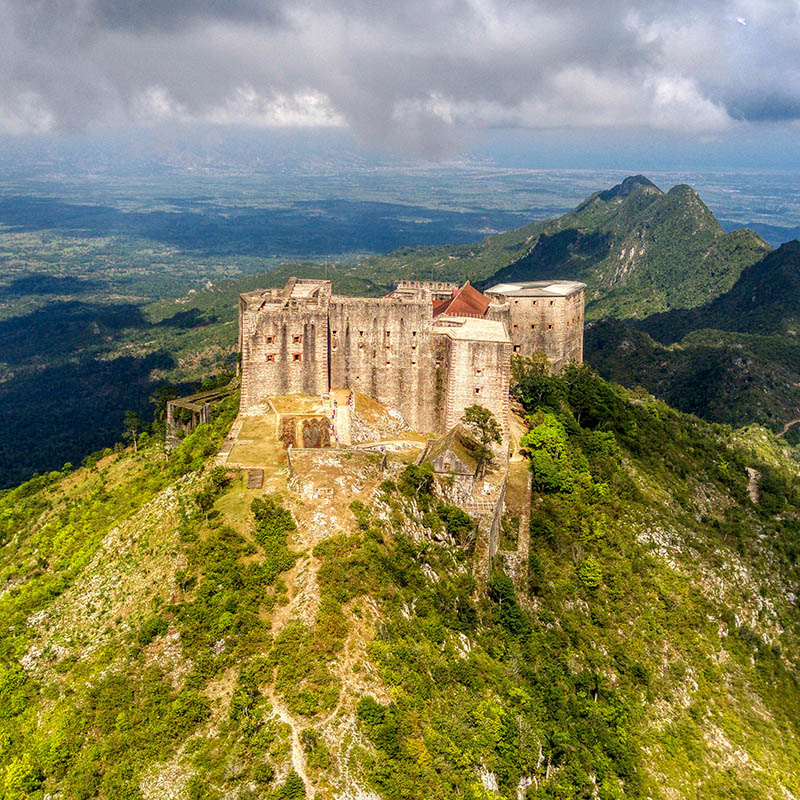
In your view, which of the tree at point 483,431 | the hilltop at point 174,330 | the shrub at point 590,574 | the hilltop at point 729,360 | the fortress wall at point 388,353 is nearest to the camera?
the shrub at point 590,574

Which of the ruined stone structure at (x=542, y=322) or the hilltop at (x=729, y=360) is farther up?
the ruined stone structure at (x=542, y=322)

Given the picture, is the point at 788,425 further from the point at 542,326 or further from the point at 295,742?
the point at 295,742

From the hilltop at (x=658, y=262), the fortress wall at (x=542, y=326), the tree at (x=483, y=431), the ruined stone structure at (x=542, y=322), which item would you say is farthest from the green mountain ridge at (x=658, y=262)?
the tree at (x=483, y=431)

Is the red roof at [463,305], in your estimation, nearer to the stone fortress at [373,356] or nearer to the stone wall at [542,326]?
the stone fortress at [373,356]

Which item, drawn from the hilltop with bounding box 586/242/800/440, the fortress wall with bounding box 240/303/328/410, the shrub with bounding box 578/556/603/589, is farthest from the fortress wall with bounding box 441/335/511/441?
the hilltop with bounding box 586/242/800/440

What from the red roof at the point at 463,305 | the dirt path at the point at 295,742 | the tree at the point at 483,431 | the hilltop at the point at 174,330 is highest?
the red roof at the point at 463,305
